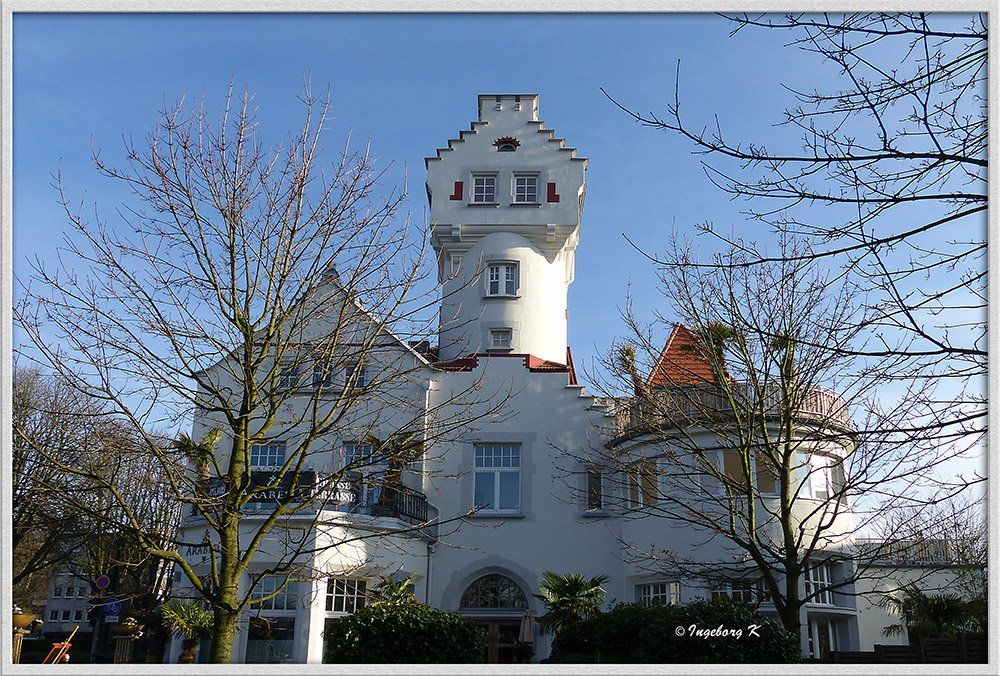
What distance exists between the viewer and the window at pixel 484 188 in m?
24.8

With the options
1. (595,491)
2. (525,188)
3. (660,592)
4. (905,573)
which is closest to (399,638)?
(660,592)

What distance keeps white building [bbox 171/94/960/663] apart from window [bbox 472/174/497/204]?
55 mm

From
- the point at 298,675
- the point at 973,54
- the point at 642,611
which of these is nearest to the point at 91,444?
the point at 298,675

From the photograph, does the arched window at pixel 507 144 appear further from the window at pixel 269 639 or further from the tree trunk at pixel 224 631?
the tree trunk at pixel 224 631

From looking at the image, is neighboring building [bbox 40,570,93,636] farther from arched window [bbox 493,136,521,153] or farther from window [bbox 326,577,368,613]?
arched window [bbox 493,136,521,153]

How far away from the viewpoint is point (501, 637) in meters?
19.2

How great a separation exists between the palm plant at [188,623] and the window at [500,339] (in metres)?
10.7

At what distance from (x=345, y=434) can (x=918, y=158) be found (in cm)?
1557

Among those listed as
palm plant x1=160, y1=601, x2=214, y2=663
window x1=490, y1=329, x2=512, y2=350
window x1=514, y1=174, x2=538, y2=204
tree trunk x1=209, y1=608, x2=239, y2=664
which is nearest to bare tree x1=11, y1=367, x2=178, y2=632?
palm plant x1=160, y1=601, x2=214, y2=663

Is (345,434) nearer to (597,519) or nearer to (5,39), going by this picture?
(597,519)

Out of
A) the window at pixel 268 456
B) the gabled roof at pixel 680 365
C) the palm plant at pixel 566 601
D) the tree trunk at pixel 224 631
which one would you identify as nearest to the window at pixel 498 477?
the palm plant at pixel 566 601

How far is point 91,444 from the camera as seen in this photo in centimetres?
1059

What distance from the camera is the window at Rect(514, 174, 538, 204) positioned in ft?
81.3
